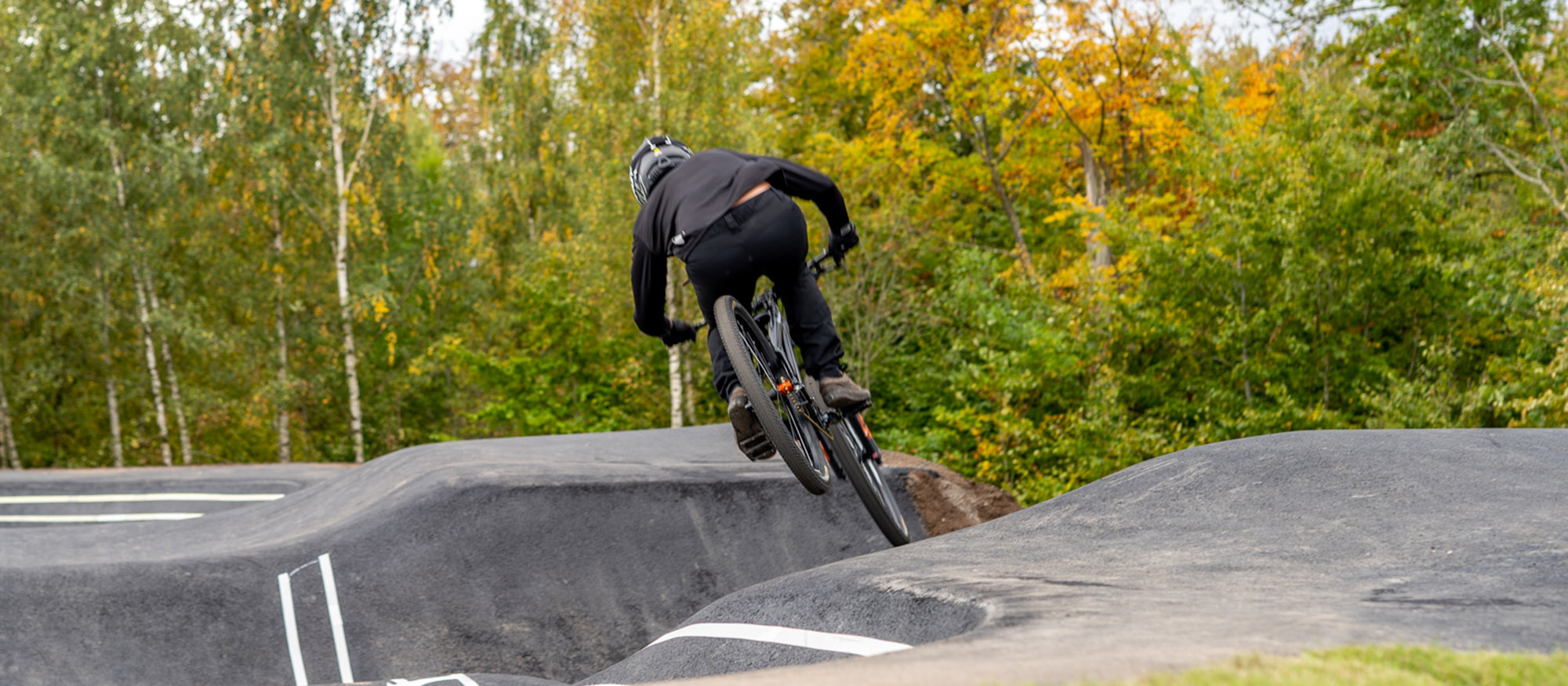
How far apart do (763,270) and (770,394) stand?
1.78 ft

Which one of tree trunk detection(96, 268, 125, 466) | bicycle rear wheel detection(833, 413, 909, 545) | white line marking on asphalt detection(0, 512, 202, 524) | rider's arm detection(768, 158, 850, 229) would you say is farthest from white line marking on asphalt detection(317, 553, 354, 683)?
tree trunk detection(96, 268, 125, 466)

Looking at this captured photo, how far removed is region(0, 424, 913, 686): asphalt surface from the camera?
4.73 metres

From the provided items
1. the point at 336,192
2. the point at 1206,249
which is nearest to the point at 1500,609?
the point at 1206,249

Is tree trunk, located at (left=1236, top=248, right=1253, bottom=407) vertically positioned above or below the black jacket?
below

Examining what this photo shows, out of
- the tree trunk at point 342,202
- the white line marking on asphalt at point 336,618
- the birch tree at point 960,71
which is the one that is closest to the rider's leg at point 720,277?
the white line marking on asphalt at point 336,618

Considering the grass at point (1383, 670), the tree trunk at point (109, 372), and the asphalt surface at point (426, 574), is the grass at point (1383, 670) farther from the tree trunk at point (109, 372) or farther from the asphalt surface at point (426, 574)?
the tree trunk at point (109, 372)

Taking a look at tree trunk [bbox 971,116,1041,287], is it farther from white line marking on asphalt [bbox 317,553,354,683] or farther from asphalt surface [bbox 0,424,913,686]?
white line marking on asphalt [bbox 317,553,354,683]

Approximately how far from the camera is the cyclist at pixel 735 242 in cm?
380

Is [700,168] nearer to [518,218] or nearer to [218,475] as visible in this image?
[218,475]

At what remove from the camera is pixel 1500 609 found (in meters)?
2.41

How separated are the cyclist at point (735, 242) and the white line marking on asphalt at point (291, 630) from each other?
2.40 m

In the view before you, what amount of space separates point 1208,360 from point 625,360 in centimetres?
1051

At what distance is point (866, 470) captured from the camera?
4.46 meters

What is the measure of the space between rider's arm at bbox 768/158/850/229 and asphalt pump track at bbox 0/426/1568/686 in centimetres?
147
